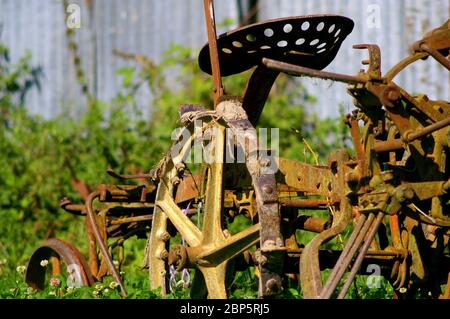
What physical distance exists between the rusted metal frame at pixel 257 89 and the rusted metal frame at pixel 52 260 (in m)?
1.37

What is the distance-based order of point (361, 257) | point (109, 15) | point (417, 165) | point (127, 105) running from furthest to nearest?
point (109, 15)
point (127, 105)
point (417, 165)
point (361, 257)

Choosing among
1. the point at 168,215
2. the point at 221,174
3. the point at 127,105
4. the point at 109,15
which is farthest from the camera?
the point at 109,15

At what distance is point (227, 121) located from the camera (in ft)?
12.2

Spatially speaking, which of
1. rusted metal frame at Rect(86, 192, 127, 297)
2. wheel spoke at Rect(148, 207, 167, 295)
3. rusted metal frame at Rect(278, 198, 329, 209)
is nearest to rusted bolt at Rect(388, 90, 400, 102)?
rusted metal frame at Rect(278, 198, 329, 209)

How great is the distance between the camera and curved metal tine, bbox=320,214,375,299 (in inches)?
130

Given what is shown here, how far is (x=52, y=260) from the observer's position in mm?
5332

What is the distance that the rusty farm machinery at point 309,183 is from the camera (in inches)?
135

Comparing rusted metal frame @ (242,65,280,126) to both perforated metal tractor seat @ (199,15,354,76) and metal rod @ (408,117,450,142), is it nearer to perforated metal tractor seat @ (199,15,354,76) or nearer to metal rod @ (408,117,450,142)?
perforated metal tractor seat @ (199,15,354,76)

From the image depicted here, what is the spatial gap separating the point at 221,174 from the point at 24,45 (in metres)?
7.09

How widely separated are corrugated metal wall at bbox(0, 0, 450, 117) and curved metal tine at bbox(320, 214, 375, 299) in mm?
4534

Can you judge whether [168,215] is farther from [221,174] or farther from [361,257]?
[361,257]

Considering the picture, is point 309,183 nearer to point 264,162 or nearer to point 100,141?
point 264,162
